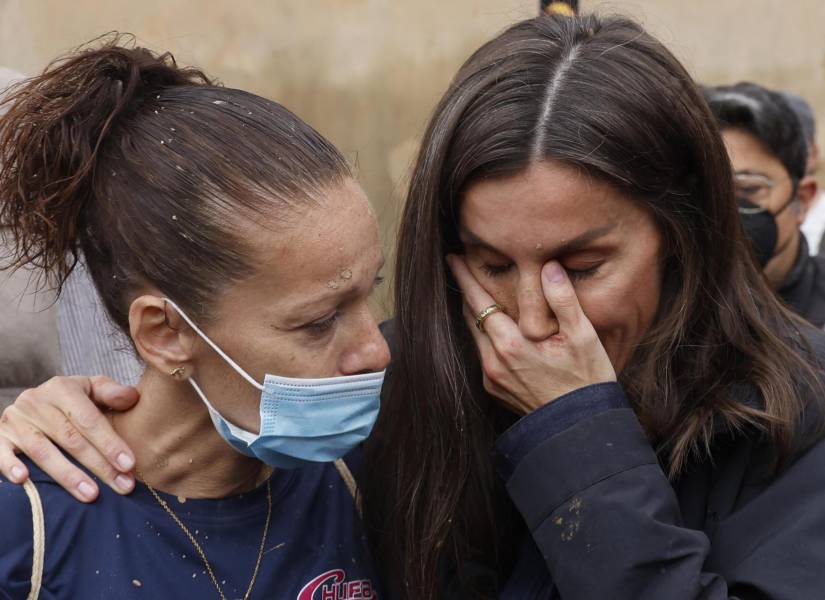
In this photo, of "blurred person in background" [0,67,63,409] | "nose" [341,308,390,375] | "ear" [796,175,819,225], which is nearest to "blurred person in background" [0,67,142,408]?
"blurred person in background" [0,67,63,409]

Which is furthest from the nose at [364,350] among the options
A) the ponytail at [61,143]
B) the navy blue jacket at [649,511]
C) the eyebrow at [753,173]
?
the eyebrow at [753,173]

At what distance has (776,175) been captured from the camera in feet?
13.7

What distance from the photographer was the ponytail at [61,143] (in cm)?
214

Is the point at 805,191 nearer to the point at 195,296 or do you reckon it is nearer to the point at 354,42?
the point at 354,42

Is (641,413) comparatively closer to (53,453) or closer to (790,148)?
(53,453)

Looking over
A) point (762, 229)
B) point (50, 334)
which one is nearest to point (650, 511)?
point (50, 334)

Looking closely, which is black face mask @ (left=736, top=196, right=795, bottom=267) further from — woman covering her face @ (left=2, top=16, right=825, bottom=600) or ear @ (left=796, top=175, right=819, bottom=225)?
woman covering her face @ (left=2, top=16, right=825, bottom=600)

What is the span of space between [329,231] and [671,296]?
2.55 ft

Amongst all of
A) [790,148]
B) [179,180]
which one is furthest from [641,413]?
[790,148]

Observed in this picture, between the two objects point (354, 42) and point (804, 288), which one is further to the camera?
point (354, 42)

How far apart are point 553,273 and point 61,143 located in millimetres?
994

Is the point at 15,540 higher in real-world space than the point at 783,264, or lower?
higher

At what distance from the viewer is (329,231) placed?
216 centimetres

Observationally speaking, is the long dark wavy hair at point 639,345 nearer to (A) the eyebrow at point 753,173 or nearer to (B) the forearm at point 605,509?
(B) the forearm at point 605,509
